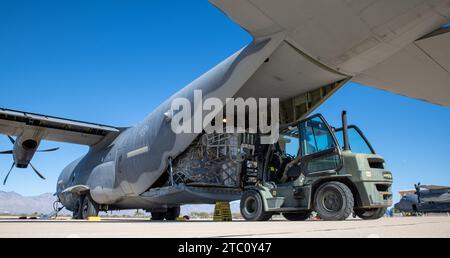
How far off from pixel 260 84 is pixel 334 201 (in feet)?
12.0

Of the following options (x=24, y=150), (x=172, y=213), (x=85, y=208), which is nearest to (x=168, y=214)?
(x=172, y=213)

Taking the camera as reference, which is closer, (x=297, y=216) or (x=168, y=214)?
(x=297, y=216)

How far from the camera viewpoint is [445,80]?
895 centimetres

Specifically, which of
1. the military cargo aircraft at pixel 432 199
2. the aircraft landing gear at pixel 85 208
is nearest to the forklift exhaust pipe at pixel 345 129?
the aircraft landing gear at pixel 85 208

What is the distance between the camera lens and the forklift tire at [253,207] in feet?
28.6

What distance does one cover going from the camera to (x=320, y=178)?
7895 mm

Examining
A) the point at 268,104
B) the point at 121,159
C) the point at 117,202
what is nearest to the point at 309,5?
the point at 268,104

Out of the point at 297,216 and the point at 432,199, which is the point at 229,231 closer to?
the point at 297,216

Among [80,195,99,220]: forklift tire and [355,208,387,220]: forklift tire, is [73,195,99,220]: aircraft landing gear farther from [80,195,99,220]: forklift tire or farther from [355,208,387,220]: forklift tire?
[355,208,387,220]: forklift tire

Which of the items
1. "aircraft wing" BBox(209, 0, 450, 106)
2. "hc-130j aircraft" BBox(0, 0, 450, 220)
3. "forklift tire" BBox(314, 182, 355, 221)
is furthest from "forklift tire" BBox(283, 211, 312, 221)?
"aircraft wing" BBox(209, 0, 450, 106)

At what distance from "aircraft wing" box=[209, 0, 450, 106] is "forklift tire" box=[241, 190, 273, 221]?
112 inches

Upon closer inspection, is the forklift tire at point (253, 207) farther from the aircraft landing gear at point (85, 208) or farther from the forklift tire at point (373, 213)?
the aircraft landing gear at point (85, 208)
